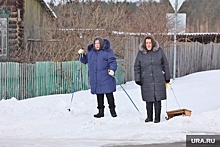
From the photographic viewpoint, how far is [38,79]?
34.9ft

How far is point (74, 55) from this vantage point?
12.3 m

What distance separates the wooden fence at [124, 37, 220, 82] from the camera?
14.3 metres

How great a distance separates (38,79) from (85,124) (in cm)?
384

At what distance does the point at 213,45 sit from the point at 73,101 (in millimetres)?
12409

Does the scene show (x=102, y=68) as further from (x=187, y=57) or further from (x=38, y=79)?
(x=187, y=57)

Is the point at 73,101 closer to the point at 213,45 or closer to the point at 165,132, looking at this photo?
the point at 165,132

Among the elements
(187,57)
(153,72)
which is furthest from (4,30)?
(153,72)

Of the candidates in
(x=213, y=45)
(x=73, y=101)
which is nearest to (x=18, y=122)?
(x=73, y=101)

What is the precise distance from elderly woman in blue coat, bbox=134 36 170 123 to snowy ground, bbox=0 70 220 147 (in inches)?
19.6

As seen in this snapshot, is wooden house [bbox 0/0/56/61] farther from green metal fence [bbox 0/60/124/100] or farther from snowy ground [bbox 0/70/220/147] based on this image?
snowy ground [bbox 0/70/220/147]

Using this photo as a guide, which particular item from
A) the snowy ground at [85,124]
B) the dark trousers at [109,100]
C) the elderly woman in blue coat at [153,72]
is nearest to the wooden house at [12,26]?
the snowy ground at [85,124]

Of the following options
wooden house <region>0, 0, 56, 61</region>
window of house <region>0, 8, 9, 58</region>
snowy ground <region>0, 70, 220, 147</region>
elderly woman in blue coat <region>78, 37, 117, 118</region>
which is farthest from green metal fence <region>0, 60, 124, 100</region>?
window of house <region>0, 8, 9, 58</region>

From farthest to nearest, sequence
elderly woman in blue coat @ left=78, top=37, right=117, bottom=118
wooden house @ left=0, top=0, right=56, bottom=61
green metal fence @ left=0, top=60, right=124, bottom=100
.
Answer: wooden house @ left=0, top=0, right=56, bottom=61, green metal fence @ left=0, top=60, right=124, bottom=100, elderly woman in blue coat @ left=78, top=37, right=117, bottom=118

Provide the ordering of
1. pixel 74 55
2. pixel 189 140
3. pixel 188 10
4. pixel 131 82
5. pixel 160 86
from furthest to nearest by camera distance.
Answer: pixel 188 10 → pixel 131 82 → pixel 74 55 → pixel 160 86 → pixel 189 140
